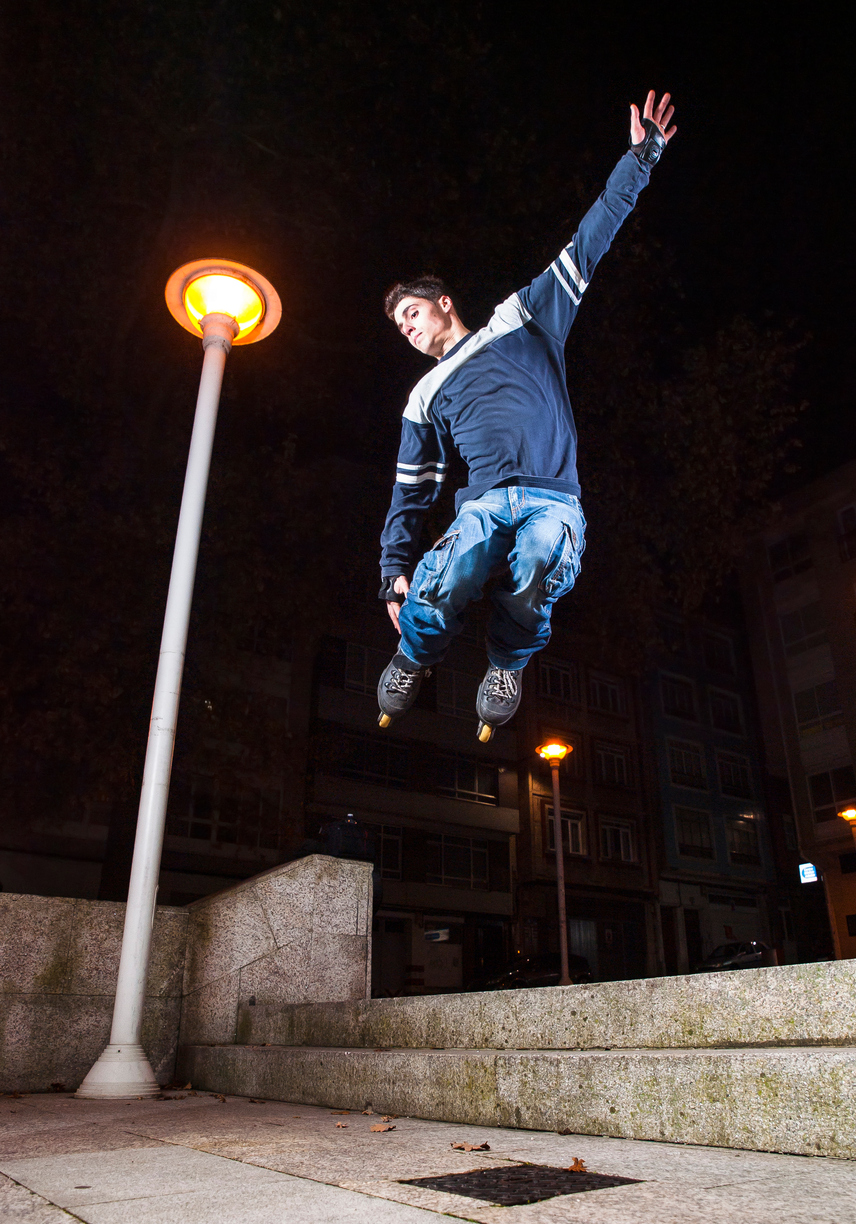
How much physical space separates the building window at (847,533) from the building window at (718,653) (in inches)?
469

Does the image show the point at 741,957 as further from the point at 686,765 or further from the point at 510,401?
the point at 510,401

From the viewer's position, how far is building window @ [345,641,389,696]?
3228 cm

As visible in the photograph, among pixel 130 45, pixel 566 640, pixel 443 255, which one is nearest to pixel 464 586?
pixel 443 255

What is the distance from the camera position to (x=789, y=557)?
35938 mm

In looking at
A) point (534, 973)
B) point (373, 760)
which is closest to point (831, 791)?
point (534, 973)

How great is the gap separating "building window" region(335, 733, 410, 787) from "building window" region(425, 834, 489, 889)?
2.96 metres

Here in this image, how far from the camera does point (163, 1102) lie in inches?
223

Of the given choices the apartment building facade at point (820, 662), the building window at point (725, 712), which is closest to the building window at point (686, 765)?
the building window at point (725, 712)

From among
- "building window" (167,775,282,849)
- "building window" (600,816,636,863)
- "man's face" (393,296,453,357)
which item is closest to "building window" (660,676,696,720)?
"building window" (600,816,636,863)

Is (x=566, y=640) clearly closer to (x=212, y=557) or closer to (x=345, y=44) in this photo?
(x=212, y=557)

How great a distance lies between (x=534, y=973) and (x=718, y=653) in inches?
1014

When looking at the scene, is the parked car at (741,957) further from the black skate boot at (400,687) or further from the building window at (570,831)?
the black skate boot at (400,687)

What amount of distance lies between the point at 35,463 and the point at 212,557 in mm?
3000

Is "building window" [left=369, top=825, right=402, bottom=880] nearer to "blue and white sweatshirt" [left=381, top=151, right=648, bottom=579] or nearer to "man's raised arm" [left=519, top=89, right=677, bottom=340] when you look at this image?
"blue and white sweatshirt" [left=381, top=151, right=648, bottom=579]
